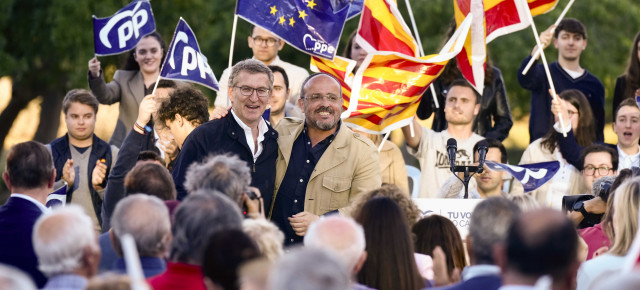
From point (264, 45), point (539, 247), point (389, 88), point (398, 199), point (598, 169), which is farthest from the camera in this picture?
point (264, 45)

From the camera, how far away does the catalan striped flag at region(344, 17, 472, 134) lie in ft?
32.7

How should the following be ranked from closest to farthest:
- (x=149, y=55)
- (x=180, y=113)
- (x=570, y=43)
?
(x=180, y=113) → (x=149, y=55) → (x=570, y=43)

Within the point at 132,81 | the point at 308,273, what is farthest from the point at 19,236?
the point at 132,81

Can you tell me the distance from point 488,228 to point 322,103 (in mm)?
3039

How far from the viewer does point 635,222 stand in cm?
632

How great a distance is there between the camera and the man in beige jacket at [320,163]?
8.13 meters

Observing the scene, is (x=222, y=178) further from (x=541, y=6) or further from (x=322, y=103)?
(x=541, y=6)

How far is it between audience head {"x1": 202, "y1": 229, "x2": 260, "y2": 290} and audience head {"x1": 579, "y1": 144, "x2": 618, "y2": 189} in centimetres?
605

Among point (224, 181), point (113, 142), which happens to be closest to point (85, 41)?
point (113, 142)

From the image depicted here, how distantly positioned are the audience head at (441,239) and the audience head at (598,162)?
12.7ft

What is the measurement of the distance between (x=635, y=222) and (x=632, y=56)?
545cm

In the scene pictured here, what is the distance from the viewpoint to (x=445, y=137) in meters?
10.8

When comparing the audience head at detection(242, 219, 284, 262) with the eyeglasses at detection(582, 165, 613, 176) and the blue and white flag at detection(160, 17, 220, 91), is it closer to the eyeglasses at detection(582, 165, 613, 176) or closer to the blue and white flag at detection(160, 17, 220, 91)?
the blue and white flag at detection(160, 17, 220, 91)

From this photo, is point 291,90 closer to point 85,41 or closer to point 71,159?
point 71,159
